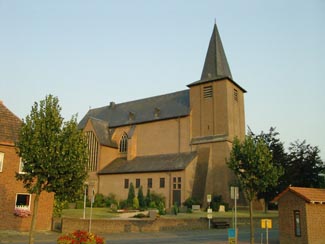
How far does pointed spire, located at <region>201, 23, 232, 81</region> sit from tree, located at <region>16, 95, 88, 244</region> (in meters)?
32.0

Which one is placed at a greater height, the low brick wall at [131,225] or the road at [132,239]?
the low brick wall at [131,225]

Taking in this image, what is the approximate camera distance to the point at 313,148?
34.1 metres

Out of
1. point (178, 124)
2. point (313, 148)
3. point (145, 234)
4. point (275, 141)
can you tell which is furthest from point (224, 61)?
point (145, 234)

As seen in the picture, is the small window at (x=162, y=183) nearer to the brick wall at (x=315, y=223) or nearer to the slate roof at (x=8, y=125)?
the slate roof at (x=8, y=125)

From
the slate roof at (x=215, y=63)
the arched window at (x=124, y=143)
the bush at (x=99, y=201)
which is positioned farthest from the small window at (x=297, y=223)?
the arched window at (x=124, y=143)

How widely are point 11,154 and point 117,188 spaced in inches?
990

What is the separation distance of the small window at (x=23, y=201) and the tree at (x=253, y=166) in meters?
14.6

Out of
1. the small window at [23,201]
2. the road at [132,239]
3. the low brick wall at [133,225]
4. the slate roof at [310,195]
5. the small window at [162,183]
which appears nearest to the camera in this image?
the slate roof at [310,195]

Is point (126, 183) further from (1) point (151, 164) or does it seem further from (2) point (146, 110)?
(2) point (146, 110)

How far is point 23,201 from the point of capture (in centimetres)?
2384

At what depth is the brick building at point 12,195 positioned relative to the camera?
22.6 meters

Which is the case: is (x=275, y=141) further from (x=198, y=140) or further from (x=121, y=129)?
(x=121, y=129)

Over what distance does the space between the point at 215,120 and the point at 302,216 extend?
26193 millimetres

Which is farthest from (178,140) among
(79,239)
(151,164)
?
(79,239)
